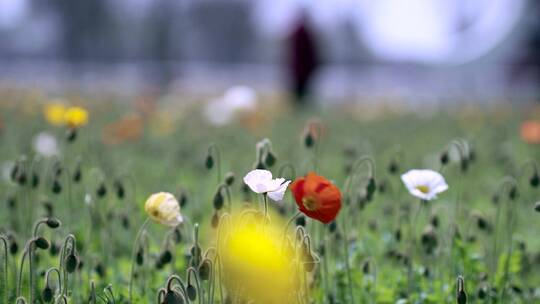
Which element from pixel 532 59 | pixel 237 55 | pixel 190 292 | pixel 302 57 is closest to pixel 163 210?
pixel 190 292

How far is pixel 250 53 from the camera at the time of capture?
2603 inches

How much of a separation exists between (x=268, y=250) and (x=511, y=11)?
32.9m

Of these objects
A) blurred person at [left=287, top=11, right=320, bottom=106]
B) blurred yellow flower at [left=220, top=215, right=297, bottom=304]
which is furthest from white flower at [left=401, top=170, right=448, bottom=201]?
blurred person at [left=287, top=11, right=320, bottom=106]

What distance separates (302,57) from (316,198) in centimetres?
1203

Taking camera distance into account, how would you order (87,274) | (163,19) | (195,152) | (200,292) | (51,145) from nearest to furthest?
(200,292) → (87,274) → (51,145) → (195,152) → (163,19)

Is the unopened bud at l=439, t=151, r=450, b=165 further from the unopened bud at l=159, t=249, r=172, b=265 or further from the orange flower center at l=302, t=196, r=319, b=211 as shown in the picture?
the orange flower center at l=302, t=196, r=319, b=211

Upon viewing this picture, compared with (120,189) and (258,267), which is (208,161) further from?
(258,267)

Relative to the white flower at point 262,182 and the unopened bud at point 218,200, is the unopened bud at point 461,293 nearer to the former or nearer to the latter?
the white flower at point 262,182

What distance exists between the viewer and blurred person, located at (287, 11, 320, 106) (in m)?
13.6

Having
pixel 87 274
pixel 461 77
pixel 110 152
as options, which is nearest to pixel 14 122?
pixel 110 152

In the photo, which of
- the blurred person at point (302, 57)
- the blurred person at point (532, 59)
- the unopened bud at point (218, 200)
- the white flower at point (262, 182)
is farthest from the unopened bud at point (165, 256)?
the blurred person at point (532, 59)

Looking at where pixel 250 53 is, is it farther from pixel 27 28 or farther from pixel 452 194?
pixel 452 194

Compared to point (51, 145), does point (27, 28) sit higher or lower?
higher

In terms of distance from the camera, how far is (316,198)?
5.96ft
